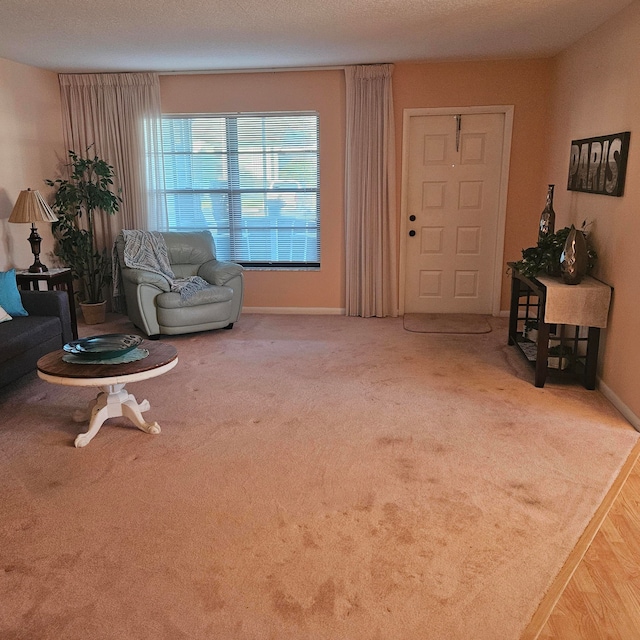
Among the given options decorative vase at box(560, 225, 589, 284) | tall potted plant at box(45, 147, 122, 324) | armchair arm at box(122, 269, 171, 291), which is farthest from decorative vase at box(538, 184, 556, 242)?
tall potted plant at box(45, 147, 122, 324)

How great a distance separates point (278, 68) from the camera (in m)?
5.65

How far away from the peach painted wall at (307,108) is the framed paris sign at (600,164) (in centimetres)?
223

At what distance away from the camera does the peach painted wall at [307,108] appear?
5.72m

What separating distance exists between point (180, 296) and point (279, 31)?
2.24 m

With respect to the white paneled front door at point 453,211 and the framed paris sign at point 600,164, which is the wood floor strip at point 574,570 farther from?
the white paneled front door at point 453,211

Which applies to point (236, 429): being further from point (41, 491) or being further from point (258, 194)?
point (258, 194)

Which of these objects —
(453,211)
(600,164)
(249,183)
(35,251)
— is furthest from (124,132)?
(600,164)

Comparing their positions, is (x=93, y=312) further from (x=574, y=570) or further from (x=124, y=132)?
(x=574, y=570)

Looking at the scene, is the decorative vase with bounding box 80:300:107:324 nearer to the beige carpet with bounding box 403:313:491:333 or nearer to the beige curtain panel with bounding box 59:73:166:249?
the beige curtain panel with bounding box 59:73:166:249

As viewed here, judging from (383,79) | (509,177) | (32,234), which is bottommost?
(32,234)

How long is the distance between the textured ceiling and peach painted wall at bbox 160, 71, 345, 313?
228 mm

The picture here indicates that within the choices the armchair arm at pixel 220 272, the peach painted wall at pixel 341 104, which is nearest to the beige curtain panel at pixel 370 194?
the peach painted wall at pixel 341 104

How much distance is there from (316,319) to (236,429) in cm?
273

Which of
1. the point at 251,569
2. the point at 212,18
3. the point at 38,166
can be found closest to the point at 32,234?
the point at 38,166
